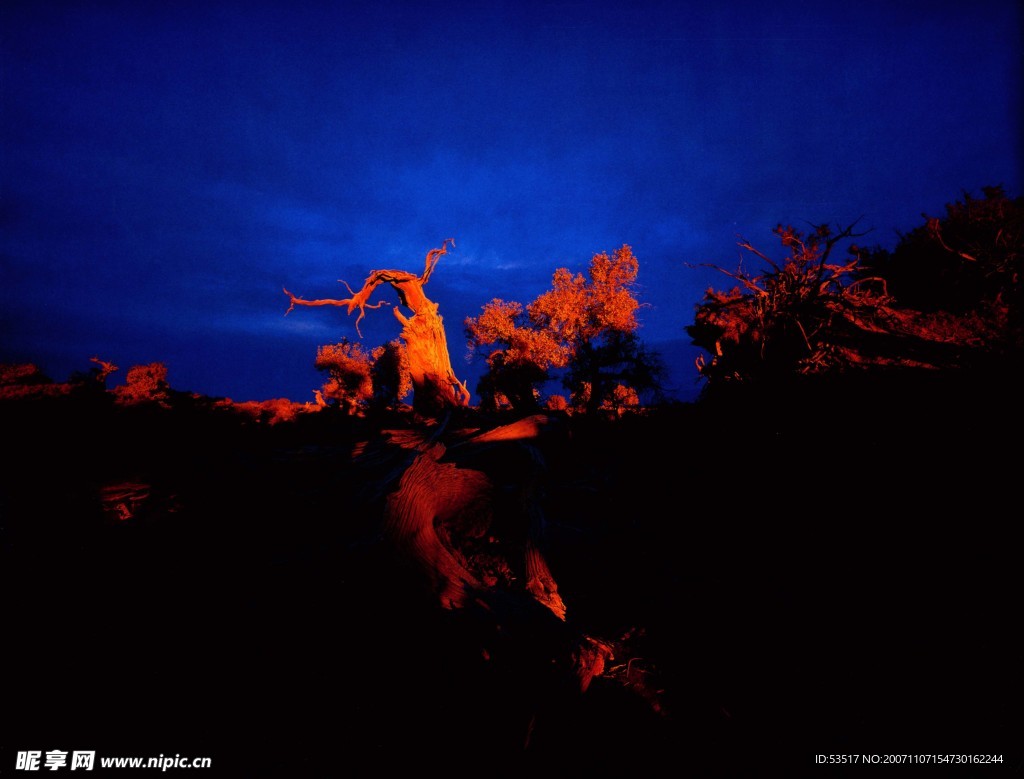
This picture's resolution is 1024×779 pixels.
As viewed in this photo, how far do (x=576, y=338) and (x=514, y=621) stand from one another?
17.5 metres

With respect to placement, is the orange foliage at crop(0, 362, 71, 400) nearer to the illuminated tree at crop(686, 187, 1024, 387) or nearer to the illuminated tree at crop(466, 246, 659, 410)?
the illuminated tree at crop(686, 187, 1024, 387)

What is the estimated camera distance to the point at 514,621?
2334 millimetres

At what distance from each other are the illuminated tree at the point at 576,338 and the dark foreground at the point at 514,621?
45.7 feet

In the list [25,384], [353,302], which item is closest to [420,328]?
[353,302]

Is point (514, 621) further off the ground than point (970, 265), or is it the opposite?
point (970, 265)

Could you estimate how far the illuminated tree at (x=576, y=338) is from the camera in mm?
18172

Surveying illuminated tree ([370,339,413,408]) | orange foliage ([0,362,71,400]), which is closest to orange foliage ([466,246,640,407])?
illuminated tree ([370,339,413,408])

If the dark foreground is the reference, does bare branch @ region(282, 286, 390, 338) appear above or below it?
above

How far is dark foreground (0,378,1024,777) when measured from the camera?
1708mm

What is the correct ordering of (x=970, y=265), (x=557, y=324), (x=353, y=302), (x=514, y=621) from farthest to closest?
1. (x=557, y=324)
2. (x=353, y=302)
3. (x=970, y=265)
4. (x=514, y=621)

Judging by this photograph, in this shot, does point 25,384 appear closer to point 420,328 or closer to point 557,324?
point 420,328

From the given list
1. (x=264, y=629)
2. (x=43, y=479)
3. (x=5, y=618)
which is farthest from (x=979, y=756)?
(x=43, y=479)

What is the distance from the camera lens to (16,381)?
518 centimetres

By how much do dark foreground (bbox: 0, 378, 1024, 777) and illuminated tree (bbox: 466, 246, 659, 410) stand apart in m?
13.9
